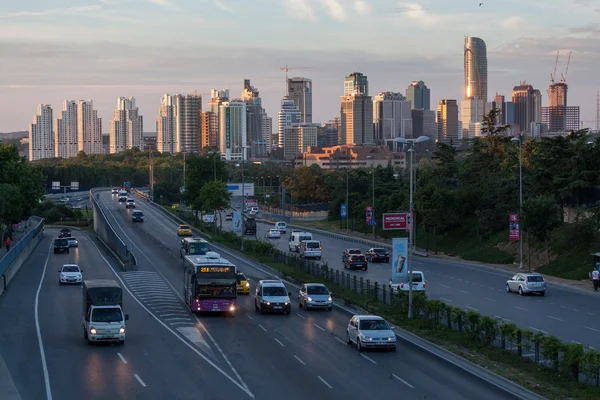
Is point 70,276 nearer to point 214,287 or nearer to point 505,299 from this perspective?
point 214,287

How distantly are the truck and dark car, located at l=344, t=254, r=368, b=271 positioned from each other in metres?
30.9

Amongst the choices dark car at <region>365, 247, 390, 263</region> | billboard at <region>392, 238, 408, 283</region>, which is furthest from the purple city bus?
dark car at <region>365, 247, 390, 263</region>

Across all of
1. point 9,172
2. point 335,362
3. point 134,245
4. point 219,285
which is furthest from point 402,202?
point 335,362

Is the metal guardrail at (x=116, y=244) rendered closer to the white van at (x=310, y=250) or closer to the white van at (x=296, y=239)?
the white van at (x=310, y=250)

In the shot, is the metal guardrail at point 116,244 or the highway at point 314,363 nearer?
the highway at point 314,363

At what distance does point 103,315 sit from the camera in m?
31.7

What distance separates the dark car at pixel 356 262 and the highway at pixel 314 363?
18.1m

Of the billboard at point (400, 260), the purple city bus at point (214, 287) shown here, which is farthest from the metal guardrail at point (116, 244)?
the billboard at point (400, 260)

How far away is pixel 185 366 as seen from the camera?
2739cm

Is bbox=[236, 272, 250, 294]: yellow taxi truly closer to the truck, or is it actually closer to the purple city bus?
the purple city bus

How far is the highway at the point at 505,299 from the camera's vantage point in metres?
34.5

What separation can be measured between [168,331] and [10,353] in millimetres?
7236

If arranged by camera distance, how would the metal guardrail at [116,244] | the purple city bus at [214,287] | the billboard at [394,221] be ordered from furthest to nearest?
the metal guardrail at [116,244], the billboard at [394,221], the purple city bus at [214,287]

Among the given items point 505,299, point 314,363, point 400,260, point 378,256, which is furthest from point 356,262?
point 314,363
